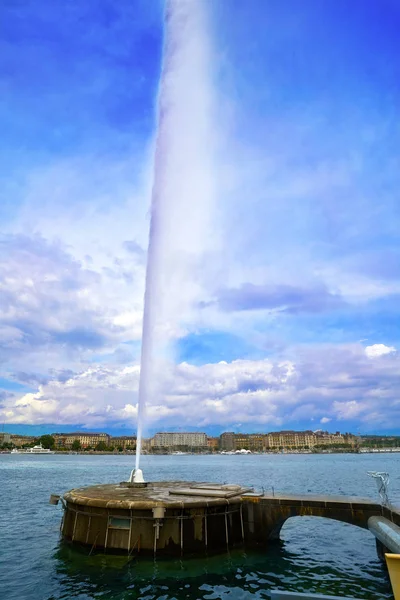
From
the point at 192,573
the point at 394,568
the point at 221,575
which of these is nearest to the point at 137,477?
the point at 192,573

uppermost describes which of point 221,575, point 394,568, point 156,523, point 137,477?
point 137,477

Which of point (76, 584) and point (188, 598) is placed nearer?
point (188, 598)

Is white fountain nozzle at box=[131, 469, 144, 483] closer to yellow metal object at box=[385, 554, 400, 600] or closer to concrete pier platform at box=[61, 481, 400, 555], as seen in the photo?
concrete pier platform at box=[61, 481, 400, 555]

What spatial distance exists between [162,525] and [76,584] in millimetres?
4969

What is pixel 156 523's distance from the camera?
22062 mm

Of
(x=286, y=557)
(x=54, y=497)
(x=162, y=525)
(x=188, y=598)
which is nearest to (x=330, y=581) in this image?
(x=286, y=557)

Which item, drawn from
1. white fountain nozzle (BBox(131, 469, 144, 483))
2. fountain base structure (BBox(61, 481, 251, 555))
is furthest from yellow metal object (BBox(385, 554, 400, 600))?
white fountain nozzle (BBox(131, 469, 144, 483))

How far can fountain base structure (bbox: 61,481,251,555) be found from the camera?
22031 millimetres

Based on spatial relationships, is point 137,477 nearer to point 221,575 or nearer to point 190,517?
point 190,517

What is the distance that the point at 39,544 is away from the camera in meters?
27.3

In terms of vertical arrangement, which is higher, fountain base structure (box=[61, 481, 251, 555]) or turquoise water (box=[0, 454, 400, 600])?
fountain base structure (box=[61, 481, 251, 555])

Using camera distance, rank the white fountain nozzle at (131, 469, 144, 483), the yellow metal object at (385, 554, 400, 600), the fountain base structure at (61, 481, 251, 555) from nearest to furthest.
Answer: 1. the yellow metal object at (385, 554, 400, 600)
2. the fountain base structure at (61, 481, 251, 555)
3. the white fountain nozzle at (131, 469, 144, 483)

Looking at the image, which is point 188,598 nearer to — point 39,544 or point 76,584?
point 76,584

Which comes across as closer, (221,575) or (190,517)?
(221,575)
